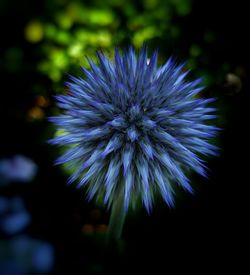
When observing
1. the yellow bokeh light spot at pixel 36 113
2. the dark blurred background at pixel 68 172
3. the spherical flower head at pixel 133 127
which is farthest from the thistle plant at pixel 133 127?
the yellow bokeh light spot at pixel 36 113

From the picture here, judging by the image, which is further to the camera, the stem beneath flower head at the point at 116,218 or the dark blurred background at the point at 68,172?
the dark blurred background at the point at 68,172

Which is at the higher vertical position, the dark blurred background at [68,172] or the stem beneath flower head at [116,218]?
the dark blurred background at [68,172]

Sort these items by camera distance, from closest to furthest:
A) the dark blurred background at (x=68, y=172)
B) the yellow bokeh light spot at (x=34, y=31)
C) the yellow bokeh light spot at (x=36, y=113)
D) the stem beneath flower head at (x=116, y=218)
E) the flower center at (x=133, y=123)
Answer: the flower center at (x=133, y=123)
the stem beneath flower head at (x=116, y=218)
the dark blurred background at (x=68, y=172)
the yellow bokeh light spot at (x=34, y=31)
the yellow bokeh light spot at (x=36, y=113)

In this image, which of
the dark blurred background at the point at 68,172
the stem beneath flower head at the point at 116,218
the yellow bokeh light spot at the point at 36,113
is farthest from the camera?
the yellow bokeh light spot at the point at 36,113

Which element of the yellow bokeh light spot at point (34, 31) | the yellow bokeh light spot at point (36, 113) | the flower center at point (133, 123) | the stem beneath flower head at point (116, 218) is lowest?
the stem beneath flower head at point (116, 218)

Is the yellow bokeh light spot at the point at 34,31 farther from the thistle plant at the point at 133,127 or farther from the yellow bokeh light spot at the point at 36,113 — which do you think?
the thistle plant at the point at 133,127

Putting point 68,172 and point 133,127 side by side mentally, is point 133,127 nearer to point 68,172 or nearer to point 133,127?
point 133,127

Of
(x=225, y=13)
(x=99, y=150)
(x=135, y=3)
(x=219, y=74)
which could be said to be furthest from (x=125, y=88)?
Answer: (x=225, y=13)
